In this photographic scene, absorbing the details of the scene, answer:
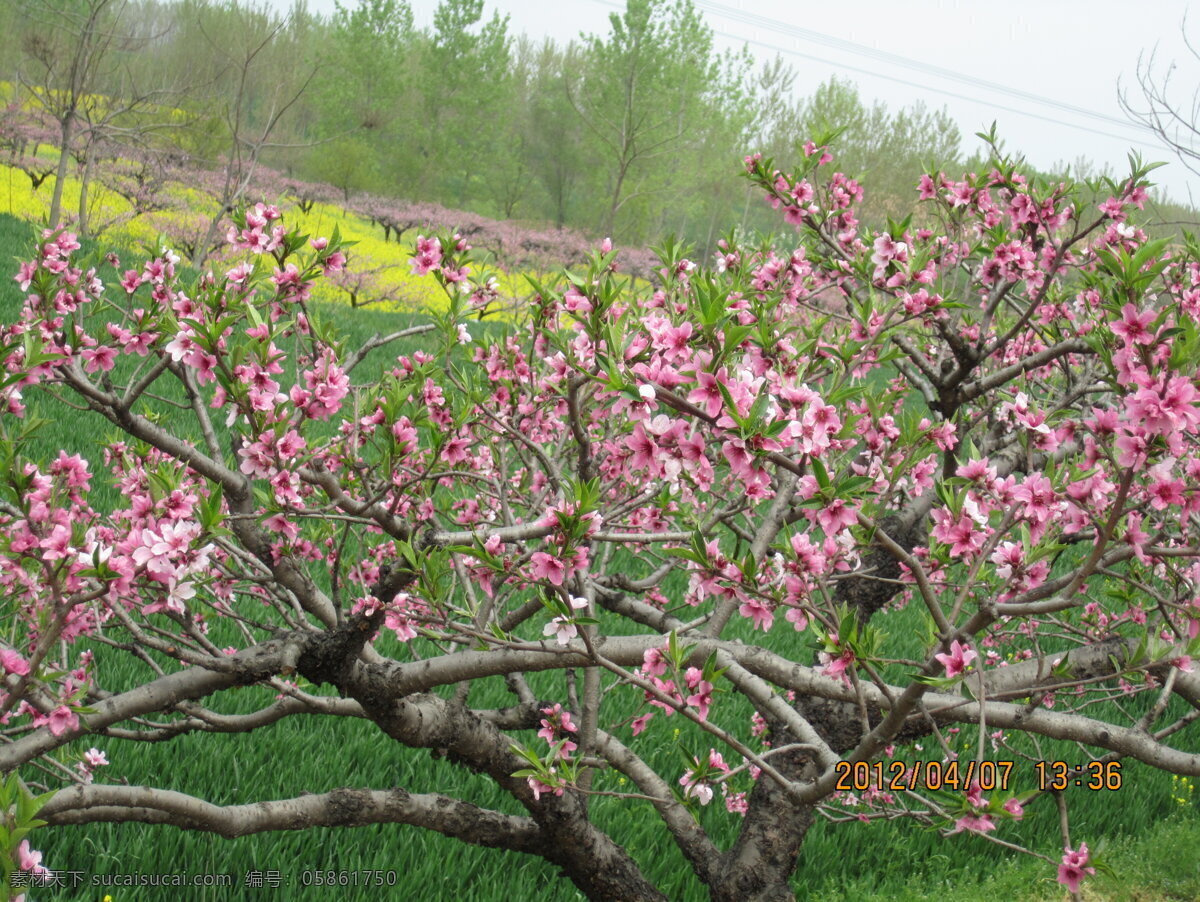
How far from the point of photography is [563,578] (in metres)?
1.58

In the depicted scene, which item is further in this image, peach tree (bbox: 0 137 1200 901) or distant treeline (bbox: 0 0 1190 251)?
distant treeline (bbox: 0 0 1190 251)

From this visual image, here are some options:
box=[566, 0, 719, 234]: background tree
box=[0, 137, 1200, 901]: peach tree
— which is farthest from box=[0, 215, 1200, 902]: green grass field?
box=[566, 0, 719, 234]: background tree

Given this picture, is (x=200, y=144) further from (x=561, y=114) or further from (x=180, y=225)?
(x=561, y=114)

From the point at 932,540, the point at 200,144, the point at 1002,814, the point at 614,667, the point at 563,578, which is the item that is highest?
the point at 200,144

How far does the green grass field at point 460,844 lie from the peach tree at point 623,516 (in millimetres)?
213

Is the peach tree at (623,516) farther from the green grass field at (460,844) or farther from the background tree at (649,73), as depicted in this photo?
the background tree at (649,73)

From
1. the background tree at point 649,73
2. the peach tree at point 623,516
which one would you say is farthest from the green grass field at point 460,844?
the background tree at point 649,73

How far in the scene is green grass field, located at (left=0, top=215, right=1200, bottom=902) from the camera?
2686 mm

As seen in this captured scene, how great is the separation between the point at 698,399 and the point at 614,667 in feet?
1.96

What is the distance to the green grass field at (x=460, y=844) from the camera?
2686 mm

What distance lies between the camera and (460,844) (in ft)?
10.1

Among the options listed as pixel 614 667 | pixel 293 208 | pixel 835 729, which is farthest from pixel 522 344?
pixel 293 208

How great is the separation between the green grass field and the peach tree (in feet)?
0.70

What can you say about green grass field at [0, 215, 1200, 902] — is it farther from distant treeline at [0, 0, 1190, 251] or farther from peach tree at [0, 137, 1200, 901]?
distant treeline at [0, 0, 1190, 251]
